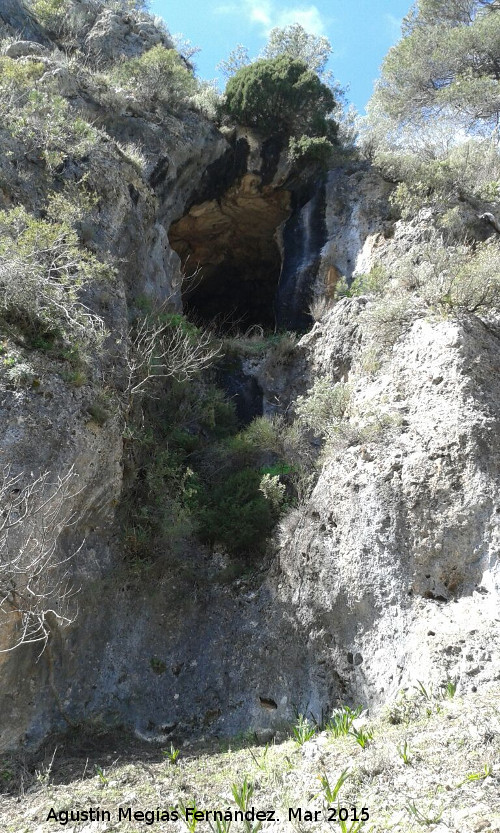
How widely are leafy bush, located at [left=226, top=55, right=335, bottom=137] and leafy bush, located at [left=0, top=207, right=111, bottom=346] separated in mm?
7818

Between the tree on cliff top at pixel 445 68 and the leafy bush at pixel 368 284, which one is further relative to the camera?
the tree on cliff top at pixel 445 68

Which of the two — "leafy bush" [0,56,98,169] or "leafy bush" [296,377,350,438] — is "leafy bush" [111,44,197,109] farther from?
"leafy bush" [296,377,350,438]

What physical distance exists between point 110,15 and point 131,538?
14.9 meters

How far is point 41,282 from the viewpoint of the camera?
290 inches

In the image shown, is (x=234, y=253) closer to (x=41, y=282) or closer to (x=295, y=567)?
(x=41, y=282)

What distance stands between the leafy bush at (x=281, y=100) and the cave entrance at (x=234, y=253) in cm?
141

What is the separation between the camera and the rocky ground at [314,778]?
3.84 meters

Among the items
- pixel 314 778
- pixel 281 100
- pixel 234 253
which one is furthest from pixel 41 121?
pixel 314 778

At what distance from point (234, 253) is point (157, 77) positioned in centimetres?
438

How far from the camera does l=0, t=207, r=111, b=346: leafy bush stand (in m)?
7.23

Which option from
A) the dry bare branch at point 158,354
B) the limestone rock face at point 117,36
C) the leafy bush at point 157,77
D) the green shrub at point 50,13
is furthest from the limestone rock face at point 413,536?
the green shrub at point 50,13

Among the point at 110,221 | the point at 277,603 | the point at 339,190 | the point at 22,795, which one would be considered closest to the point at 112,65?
the point at 339,190

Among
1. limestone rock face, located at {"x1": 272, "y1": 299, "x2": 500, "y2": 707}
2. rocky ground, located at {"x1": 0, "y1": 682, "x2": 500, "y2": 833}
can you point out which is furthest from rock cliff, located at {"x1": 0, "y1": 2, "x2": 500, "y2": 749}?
rocky ground, located at {"x1": 0, "y1": 682, "x2": 500, "y2": 833}

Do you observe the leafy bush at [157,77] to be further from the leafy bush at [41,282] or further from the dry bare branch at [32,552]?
the dry bare branch at [32,552]
